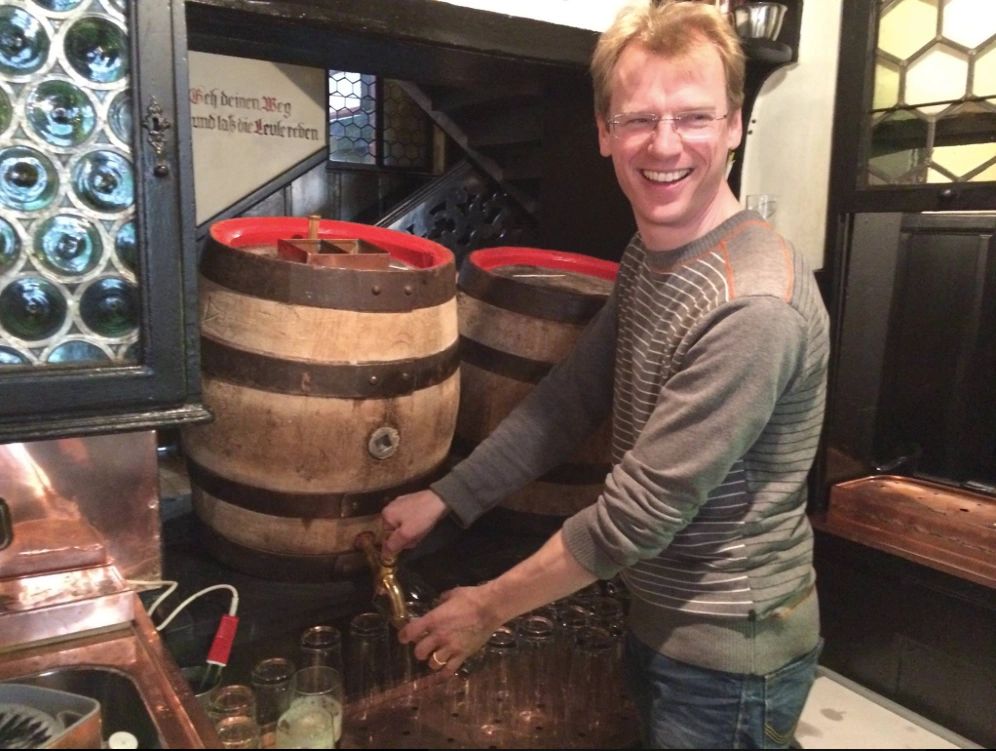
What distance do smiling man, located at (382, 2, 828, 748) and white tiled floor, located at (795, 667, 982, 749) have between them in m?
0.57

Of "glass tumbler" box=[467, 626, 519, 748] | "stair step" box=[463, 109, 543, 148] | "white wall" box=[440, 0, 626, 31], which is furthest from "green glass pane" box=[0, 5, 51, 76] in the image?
"stair step" box=[463, 109, 543, 148]

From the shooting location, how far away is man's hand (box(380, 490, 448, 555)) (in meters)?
1.36

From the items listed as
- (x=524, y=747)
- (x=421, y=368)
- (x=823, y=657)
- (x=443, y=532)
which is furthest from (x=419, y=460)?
(x=823, y=657)

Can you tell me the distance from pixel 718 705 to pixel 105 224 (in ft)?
3.54

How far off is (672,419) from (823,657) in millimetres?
1279

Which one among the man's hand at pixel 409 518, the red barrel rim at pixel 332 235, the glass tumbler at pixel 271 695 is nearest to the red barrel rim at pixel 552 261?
the red barrel rim at pixel 332 235

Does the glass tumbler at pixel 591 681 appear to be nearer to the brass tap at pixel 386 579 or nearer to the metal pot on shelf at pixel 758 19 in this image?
the brass tap at pixel 386 579

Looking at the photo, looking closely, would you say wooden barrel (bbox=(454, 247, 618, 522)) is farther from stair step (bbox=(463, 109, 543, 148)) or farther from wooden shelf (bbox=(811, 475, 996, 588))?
stair step (bbox=(463, 109, 543, 148))

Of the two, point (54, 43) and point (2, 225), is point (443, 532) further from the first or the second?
point (54, 43)

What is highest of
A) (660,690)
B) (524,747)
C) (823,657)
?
(660,690)

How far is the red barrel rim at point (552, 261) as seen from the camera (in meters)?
1.82

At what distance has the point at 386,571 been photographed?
52.5 inches

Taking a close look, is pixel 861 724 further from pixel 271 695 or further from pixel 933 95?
pixel 933 95

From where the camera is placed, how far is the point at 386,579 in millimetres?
1323
